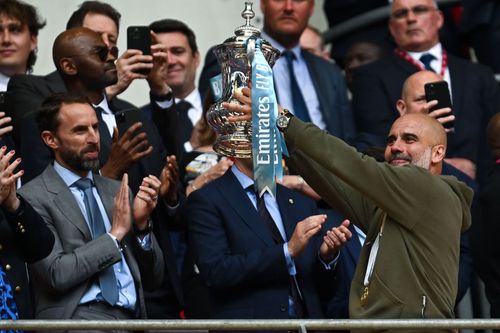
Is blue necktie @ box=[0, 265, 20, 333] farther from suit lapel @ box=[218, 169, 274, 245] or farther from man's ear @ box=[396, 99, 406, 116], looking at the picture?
man's ear @ box=[396, 99, 406, 116]

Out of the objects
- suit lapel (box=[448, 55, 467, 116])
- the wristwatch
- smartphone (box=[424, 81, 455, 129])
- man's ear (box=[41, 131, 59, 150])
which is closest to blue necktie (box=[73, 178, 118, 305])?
man's ear (box=[41, 131, 59, 150])

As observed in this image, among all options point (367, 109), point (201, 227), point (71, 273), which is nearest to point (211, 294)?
point (201, 227)

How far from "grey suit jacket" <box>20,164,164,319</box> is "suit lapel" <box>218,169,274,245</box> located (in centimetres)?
48

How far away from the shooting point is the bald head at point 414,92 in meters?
9.73

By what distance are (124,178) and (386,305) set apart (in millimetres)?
1660

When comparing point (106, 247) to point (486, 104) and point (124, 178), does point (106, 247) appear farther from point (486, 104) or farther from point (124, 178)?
point (486, 104)

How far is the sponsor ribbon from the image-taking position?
6977 mm

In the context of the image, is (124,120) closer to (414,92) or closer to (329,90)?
(414,92)

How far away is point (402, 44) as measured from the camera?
1109 cm

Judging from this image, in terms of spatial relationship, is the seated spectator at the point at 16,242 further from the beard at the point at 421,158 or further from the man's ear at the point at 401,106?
the man's ear at the point at 401,106

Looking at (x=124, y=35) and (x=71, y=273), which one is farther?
(x=124, y=35)

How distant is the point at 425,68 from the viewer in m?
10.9

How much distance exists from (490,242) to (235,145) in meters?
2.11

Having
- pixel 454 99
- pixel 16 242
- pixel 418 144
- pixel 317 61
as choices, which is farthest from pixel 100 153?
pixel 454 99
